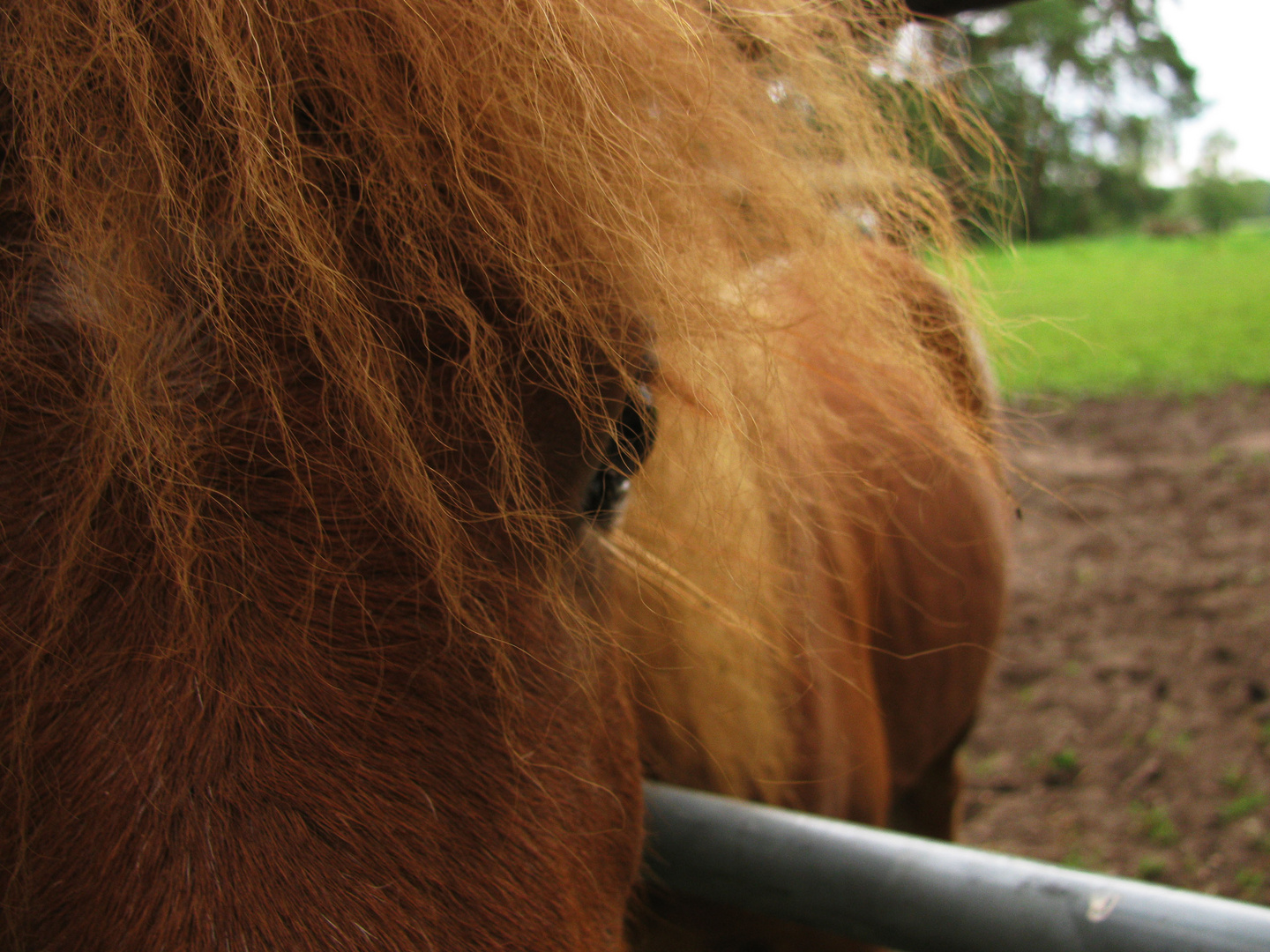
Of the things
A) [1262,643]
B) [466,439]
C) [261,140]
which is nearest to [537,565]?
[466,439]

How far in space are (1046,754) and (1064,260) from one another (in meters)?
15.7

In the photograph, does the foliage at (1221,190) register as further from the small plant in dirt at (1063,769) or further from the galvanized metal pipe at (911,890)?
the galvanized metal pipe at (911,890)

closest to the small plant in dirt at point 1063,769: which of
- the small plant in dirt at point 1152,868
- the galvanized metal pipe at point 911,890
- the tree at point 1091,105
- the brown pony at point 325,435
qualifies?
the small plant in dirt at point 1152,868

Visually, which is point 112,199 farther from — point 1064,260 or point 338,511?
point 1064,260

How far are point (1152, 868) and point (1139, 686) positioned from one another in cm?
91

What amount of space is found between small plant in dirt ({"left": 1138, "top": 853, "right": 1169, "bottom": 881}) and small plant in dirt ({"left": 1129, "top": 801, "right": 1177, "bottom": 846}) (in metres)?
0.09

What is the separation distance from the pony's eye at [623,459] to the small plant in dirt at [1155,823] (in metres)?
2.43

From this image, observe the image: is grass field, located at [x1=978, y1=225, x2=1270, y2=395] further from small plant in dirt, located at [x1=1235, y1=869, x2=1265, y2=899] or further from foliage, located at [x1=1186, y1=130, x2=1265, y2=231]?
foliage, located at [x1=1186, y1=130, x2=1265, y2=231]

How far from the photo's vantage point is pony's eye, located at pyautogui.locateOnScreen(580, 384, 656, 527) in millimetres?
711

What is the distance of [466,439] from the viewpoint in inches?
24.7

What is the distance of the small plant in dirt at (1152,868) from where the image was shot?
2.24 metres

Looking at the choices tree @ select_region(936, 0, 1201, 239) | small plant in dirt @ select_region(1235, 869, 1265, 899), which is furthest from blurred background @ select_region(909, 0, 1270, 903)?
tree @ select_region(936, 0, 1201, 239)

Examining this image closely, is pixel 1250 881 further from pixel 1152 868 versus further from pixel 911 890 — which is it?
pixel 911 890

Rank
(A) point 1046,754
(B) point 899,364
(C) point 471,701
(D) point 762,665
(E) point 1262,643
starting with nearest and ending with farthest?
1. (C) point 471,701
2. (B) point 899,364
3. (D) point 762,665
4. (A) point 1046,754
5. (E) point 1262,643
